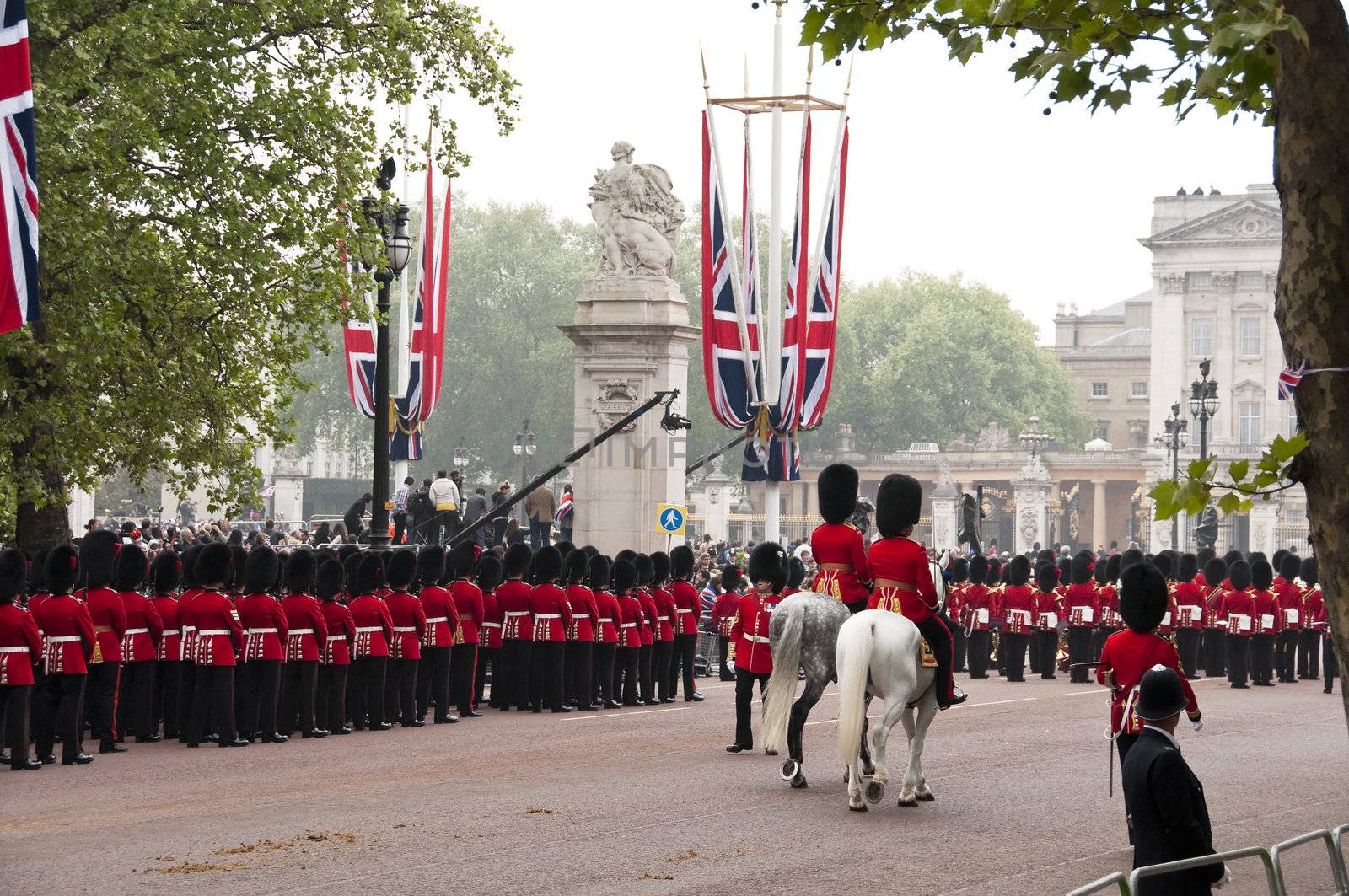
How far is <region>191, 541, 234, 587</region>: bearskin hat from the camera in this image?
44.4ft

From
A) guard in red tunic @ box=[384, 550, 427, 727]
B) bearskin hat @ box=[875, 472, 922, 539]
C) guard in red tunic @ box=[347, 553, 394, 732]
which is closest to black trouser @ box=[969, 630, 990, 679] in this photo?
guard in red tunic @ box=[384, 550, 427, 727]

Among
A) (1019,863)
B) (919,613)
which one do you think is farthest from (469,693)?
(1019,863)

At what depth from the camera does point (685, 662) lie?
57.8ft

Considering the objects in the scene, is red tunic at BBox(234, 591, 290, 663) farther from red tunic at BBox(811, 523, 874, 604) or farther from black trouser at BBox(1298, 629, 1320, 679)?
black trouser at BBox(1298, 629, 1320, 679)

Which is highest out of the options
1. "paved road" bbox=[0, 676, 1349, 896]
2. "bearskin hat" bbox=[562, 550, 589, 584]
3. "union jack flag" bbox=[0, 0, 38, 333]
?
"union jack flag" bbox=[0, 0, 38, 333]

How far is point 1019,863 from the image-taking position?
30.4ft

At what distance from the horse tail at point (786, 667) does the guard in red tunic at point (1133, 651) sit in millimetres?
2406

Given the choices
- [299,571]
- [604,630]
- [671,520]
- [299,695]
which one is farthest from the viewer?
[671,520]

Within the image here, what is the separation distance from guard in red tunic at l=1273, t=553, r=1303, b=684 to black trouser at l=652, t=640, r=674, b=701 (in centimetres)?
758

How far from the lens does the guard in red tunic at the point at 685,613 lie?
17.4 metres

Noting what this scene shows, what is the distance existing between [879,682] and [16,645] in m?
5.52

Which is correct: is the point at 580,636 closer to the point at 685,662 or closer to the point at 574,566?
the point at 574,566

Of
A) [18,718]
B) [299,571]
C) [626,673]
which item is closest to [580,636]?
[626,673]

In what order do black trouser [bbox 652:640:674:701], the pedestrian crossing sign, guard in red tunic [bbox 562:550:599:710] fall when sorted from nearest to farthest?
1. guard in red tunic [bbox 562:550:599:710]
2. black trouser [bbox 652:640:674:701]
3. the pedestrian crossing sign
